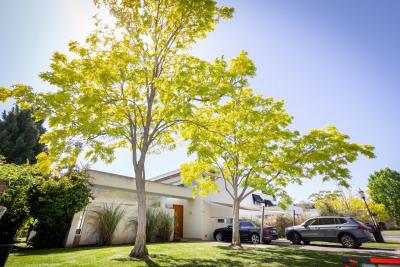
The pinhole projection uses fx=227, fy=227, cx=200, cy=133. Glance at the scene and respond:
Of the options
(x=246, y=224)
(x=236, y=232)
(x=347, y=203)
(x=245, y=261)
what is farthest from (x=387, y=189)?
(x=245, y=261)

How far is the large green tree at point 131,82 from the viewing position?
7.96 metres

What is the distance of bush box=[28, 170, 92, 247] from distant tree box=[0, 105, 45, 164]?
1938 cm

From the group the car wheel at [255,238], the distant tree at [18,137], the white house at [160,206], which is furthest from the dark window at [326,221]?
the distant tree at [18,137]

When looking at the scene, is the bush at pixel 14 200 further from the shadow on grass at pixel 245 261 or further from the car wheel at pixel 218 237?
Result: the car wheel at pixel 218 237

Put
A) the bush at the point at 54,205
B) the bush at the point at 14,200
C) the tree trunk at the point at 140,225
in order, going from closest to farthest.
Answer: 1. the tree trunk at the point at 140,225
2. the bush at the point at 14,200
3. the bush at the point at 54,205

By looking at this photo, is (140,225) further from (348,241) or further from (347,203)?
(347,203)

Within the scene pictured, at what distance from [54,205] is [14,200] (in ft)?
4.71

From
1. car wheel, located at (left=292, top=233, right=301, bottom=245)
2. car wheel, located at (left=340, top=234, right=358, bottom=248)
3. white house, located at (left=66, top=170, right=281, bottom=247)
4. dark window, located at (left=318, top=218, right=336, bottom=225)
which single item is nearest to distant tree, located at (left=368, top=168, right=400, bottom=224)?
white house, located at (left=66, top=170, right=281, bottom=247)

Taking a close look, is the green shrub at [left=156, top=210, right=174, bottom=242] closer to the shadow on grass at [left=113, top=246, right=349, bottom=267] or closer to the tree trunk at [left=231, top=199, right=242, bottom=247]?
the tree trunk at [left=231, top=199, right=242, bottom=247]

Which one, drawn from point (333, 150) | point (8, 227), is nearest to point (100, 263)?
point (8, 227)

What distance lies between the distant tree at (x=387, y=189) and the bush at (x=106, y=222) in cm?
4846

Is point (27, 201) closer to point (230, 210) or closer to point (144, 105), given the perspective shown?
point (144, 105)

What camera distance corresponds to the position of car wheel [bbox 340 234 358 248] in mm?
12557

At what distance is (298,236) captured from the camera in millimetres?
15211
